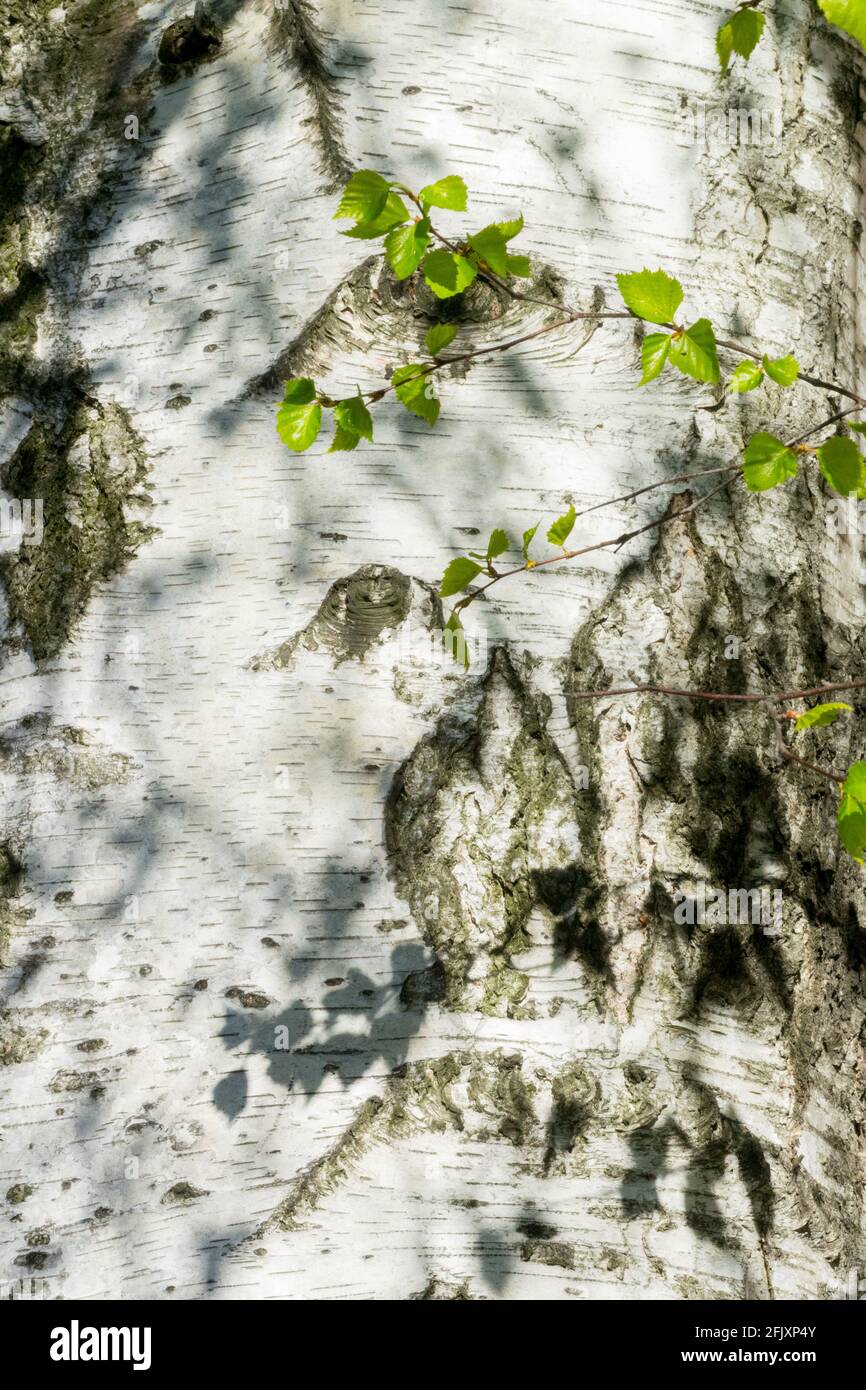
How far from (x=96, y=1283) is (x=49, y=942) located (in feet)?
1.68

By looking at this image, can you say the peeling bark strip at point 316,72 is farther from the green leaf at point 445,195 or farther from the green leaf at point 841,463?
the green leaf at point 841,463

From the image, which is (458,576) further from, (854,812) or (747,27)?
(747,27)

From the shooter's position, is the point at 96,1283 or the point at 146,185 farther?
the point at 146,185

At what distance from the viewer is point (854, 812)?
144 cm

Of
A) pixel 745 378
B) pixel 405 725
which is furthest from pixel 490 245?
pixel 405 725

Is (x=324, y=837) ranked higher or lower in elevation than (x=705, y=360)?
lower

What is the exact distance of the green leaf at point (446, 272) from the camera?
57.8 inches

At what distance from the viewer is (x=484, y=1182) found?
162cm

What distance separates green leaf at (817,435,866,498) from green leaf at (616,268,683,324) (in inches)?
10.9

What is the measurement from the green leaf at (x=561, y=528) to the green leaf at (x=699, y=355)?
0.88ft

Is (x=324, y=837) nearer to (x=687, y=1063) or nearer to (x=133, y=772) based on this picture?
(x=133, y=772)

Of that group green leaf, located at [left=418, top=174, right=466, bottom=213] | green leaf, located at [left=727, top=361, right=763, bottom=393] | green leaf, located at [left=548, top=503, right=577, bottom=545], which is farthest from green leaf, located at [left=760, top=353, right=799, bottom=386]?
green leaf, located at [left=418, top=174, right=466, bottom=213]

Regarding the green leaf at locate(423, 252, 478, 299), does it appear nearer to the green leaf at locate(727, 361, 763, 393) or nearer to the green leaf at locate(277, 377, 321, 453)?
the green leaf at locate(277, 377, 321, 453)

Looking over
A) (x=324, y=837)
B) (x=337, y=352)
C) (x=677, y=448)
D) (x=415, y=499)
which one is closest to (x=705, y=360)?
(x=677, y=448)
